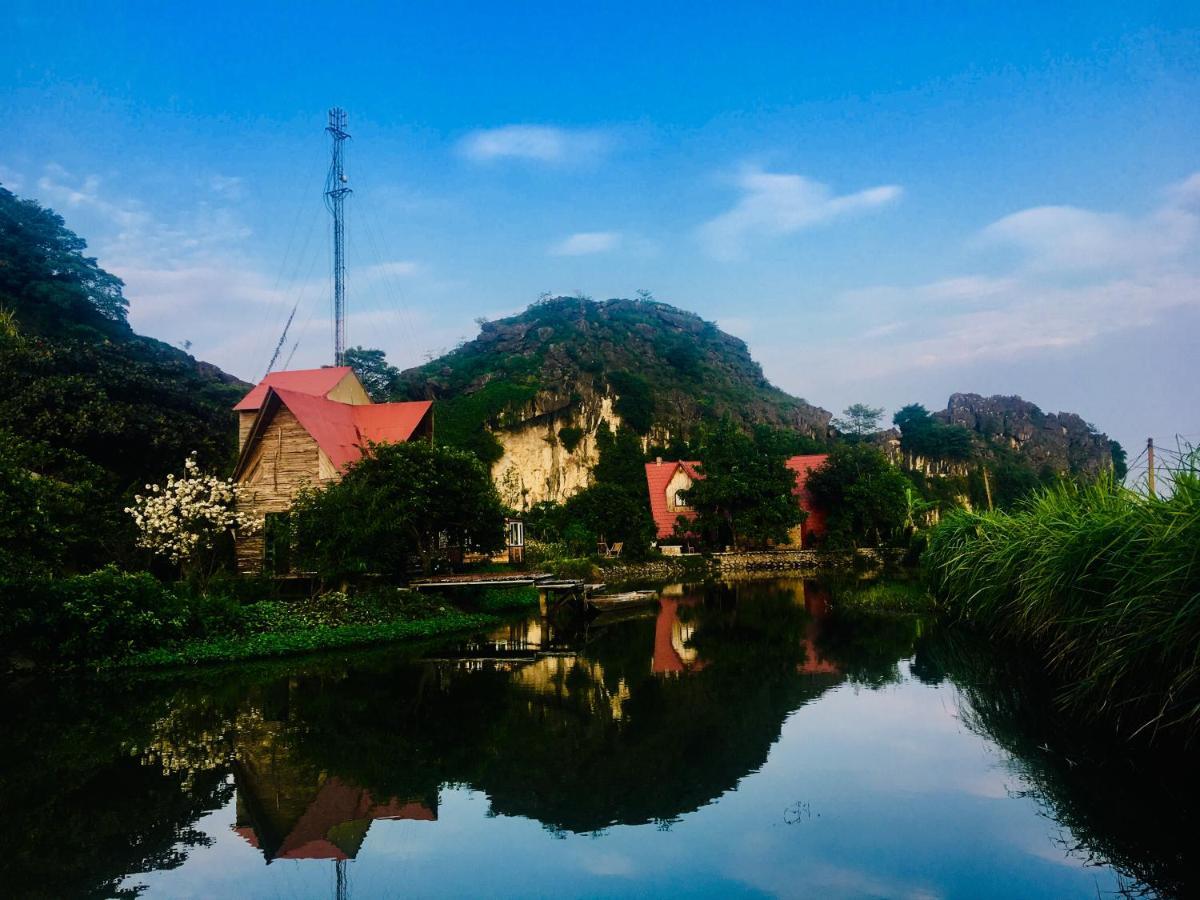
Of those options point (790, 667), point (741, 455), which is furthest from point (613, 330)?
point (790, 667)

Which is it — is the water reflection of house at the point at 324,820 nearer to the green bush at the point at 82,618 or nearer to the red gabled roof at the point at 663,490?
the green bush at the point at 82,618

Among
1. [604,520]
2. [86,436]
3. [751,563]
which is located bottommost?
[751,563]

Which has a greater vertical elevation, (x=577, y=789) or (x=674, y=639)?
(x=577, y=789)

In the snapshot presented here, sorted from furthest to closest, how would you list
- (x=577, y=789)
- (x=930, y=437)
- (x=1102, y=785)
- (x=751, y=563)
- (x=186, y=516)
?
(x=930, y=437) < (x=751, y=563) < (x=186, y=516) < (x=577, y=789) < (x=1102, y=785)

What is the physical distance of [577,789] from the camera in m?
9.25

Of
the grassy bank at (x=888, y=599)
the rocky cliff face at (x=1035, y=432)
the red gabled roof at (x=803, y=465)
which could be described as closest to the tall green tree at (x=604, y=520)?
the red gabled roof at (x=803, y=465)

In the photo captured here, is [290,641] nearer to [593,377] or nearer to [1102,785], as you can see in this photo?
[1102,785]

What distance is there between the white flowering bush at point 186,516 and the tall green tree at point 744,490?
24211 millimetres

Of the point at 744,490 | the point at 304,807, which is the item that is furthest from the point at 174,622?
the point at 744,490

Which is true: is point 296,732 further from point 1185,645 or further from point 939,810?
point 1185,645

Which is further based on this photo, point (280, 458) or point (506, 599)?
point (506, 599)

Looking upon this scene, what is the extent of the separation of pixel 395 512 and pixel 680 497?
2615 cm

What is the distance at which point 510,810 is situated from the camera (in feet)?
28.9

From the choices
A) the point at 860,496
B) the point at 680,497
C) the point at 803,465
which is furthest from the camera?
the point at 803,465
